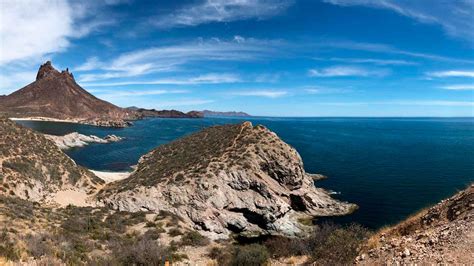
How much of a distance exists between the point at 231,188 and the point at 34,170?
23.6 m

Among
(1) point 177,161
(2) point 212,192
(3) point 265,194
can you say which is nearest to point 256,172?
(3) point 265,194

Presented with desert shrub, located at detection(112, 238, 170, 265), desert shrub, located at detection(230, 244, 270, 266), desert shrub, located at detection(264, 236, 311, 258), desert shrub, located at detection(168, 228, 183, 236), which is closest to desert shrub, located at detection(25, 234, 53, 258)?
desert shrub, located at detection(112, 238, 170, 265)

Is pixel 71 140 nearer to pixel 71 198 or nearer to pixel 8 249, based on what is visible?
pixel 71 198

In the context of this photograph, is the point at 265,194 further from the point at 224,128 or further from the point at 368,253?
the point at 368,253

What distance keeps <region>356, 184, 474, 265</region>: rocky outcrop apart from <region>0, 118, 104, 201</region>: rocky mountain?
34959 mm

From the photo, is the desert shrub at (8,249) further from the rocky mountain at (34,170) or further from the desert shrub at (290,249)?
the rocky mountain at (34,170)

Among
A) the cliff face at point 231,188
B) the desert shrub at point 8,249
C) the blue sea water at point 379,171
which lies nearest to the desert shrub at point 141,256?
the desert shrub at point 8,249

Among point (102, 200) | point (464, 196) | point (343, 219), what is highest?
point (464, 196)

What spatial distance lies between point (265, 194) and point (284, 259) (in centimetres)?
2415

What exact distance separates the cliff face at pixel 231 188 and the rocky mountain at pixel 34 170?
414cm

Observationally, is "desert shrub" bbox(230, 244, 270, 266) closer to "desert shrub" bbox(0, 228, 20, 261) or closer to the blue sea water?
"desert shrub" bbox(0, 228, 20, 261)

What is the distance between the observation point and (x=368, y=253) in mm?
12570

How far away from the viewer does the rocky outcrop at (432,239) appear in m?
10.2

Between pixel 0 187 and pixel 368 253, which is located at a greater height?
pixel 368 253
